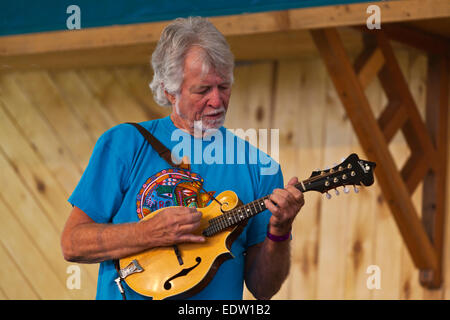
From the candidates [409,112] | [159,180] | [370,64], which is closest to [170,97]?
[159,180]

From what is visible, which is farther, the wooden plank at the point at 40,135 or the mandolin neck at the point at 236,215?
the wooden plank at the point at 40,135

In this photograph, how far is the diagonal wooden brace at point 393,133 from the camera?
2.63 metres

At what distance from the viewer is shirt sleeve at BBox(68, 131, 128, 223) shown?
1.70 m

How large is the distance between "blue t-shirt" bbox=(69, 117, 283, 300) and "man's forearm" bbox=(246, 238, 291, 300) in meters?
0.03

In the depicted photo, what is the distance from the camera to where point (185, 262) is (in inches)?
68.3

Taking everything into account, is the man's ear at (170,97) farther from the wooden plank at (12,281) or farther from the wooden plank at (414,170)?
the wooden plank at (12,281)

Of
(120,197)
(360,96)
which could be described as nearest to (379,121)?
(360,96)

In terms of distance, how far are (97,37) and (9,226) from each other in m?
1.42

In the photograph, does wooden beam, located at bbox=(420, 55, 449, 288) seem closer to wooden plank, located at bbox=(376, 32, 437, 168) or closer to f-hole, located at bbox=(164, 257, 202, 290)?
wooden plank, located at bbox=(376, 32, 437, 168)

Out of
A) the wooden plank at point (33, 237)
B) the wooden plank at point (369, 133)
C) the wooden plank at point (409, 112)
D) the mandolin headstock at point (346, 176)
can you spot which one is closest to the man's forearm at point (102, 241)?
the mandolin headstock at point (346, 176)

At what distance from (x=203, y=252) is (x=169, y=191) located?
0.16m

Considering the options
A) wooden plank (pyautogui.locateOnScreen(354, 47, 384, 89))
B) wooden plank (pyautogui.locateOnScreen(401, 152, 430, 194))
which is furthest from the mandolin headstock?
wooden plank (pyautogui.locateOnScreen(401, 152, 430, 194))

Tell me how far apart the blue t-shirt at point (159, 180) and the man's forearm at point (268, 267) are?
1.3 inches

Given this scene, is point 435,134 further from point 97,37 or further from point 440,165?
point 97,37
